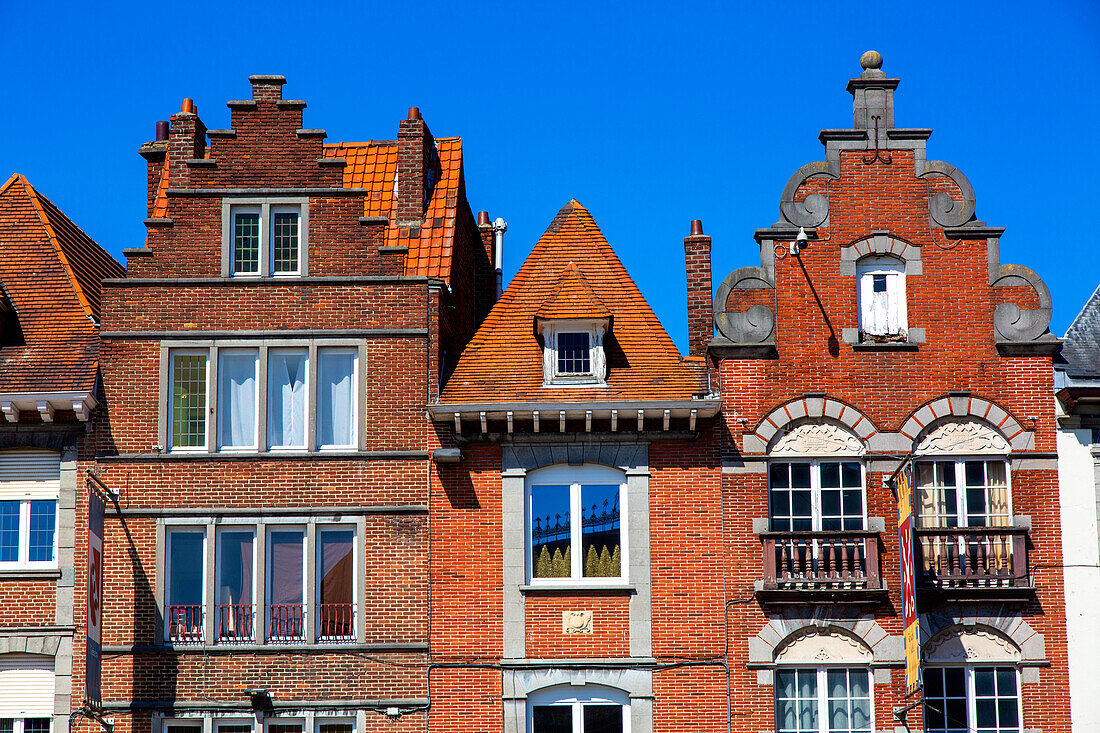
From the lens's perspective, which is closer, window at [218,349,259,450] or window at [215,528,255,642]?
window at [215,528,255,642]

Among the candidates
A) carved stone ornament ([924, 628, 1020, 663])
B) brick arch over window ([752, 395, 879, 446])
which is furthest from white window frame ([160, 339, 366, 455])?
carved stone ornament ([924, 628, 1020, 663])

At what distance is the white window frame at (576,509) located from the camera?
82.7 ft

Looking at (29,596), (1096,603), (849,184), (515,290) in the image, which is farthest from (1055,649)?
(29,596)

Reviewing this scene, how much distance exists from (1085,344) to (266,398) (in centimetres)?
1400

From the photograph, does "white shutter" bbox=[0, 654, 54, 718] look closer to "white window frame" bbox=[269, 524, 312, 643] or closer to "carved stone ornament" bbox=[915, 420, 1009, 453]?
"white window frame" bbox=[269, 524, 312, 643]

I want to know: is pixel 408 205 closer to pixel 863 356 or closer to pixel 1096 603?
pixel 863 356

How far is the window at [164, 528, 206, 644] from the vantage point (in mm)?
25094

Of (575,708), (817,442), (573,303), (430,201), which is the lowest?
(575,708)

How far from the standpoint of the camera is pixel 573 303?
26250mm

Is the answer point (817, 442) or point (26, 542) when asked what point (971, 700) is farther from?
point (26, 542)

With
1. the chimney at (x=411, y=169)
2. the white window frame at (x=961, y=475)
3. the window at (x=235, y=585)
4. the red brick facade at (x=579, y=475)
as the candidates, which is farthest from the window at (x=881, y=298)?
the window at (x=235, y=585)

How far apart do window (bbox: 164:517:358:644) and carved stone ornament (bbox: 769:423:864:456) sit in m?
7.31

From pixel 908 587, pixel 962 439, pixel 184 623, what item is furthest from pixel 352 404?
pixel 962 439

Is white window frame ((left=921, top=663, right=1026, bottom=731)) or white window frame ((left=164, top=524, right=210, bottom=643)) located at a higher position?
white window frame ((left=164, top=524, right=210, bottom=643))
